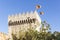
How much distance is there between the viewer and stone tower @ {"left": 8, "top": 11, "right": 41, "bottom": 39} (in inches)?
2238

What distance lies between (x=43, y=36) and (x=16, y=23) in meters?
25.9

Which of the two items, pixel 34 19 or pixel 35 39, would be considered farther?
pixel 34 19

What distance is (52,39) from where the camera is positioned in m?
33.3

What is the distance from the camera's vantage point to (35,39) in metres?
32.5

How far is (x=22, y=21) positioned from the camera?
A: 5856 centimetres

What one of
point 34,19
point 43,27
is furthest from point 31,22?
point 43,27

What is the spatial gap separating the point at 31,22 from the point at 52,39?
77.1ft

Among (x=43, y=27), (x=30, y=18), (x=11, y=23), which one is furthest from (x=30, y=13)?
(x=43, y=27)

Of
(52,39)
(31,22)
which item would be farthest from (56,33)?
(31,22)

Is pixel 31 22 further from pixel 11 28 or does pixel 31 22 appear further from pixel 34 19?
pixel 11 28

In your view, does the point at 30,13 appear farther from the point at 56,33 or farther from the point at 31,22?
the point at 56,33

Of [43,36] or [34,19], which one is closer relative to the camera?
[43,36]

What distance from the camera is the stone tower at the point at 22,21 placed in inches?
2238

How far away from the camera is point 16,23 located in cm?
5888
